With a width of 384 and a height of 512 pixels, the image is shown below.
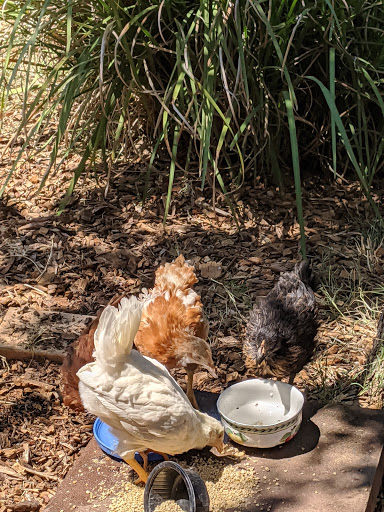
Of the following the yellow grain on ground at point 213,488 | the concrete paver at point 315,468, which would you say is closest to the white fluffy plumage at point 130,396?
the yellow grain on ground at point 213,488

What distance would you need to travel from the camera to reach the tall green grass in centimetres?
429

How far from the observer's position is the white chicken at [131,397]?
299cm

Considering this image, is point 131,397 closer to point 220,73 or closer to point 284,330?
point 284,330

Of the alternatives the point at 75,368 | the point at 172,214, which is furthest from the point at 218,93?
the point at 75,368

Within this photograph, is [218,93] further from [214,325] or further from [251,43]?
[214,325]

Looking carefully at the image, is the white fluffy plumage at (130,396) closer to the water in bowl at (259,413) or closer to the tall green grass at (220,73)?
the water in bowl at (259,413)

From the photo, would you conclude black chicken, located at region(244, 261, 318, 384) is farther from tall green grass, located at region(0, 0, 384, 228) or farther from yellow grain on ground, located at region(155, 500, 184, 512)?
yellow grain on ground, located at region(155, 500, 184, 512)

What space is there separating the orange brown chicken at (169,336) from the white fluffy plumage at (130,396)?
16.4 inches

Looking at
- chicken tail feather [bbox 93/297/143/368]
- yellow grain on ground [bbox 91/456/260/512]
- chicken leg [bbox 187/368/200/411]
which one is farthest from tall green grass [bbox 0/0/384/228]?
yellow grain on ground [bbox 91/456/260/512]

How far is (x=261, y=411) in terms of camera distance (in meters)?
3.62

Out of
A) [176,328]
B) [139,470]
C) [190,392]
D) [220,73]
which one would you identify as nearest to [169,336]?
[176,328]

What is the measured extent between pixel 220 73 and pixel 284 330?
1.91 m

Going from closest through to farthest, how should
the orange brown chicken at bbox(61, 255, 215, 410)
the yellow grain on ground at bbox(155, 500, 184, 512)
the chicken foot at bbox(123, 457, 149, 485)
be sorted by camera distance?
the yellow grain on ground at bbox(155, 500, 184, 512) → the chicken foot at bbox(123, 457, 149, 485) → the orange brown chicken at bbox(61, 255, 215, 410)

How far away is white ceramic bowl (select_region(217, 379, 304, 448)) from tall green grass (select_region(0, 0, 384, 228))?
→ 1.35m
